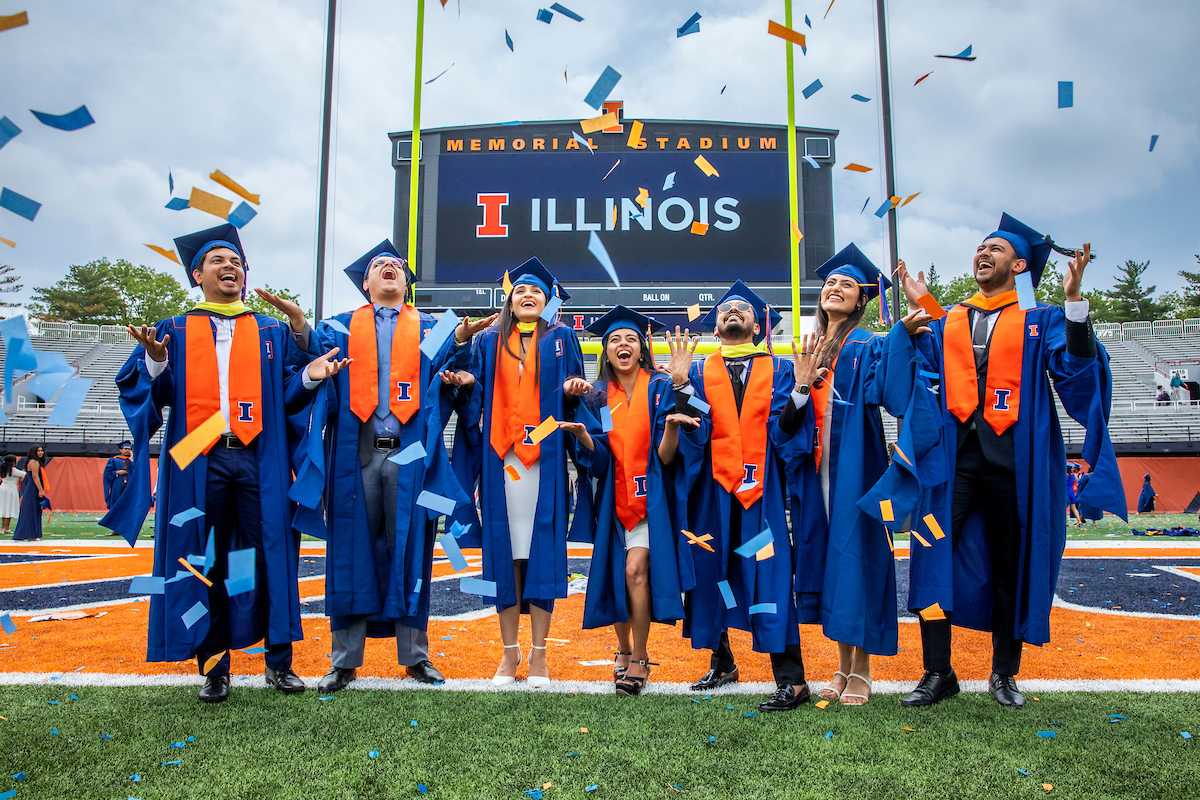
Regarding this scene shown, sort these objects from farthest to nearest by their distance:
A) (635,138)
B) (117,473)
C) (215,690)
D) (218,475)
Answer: (117,473) → (635,138) → (218,475) → (215,690)

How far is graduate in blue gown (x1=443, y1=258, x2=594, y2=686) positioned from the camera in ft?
11.0

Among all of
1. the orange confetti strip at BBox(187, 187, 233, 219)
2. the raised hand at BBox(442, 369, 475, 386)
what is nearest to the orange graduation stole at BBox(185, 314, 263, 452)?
the orange confetti strip at BBox(187, 187, 233, 219)

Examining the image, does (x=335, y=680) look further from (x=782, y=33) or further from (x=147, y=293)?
(x=147, y=293)

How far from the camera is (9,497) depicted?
38.8 feet

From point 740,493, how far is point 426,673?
1.55 metres

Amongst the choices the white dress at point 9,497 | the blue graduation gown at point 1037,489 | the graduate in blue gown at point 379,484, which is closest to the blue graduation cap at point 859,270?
the blue graduation gown at point 1037,489

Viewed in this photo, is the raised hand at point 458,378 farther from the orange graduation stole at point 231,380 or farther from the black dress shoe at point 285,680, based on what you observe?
the black dress shoe at point 285,680

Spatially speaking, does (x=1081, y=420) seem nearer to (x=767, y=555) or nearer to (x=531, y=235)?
(x=767, y=555)

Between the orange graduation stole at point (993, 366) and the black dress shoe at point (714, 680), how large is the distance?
1466mm

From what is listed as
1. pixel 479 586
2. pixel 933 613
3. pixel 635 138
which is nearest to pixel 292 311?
pixel 479 586

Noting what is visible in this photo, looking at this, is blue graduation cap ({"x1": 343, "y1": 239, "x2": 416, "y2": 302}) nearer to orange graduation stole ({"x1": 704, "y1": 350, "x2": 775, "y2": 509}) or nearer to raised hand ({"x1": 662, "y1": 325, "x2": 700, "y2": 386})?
raised hand ({"x1": 662, "y1": 325, "x2": 700, "y2": 386})

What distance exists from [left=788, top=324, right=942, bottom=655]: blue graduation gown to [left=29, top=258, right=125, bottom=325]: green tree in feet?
148

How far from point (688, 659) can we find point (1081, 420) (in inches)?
80.4

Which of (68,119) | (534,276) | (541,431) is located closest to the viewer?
(68,119)
